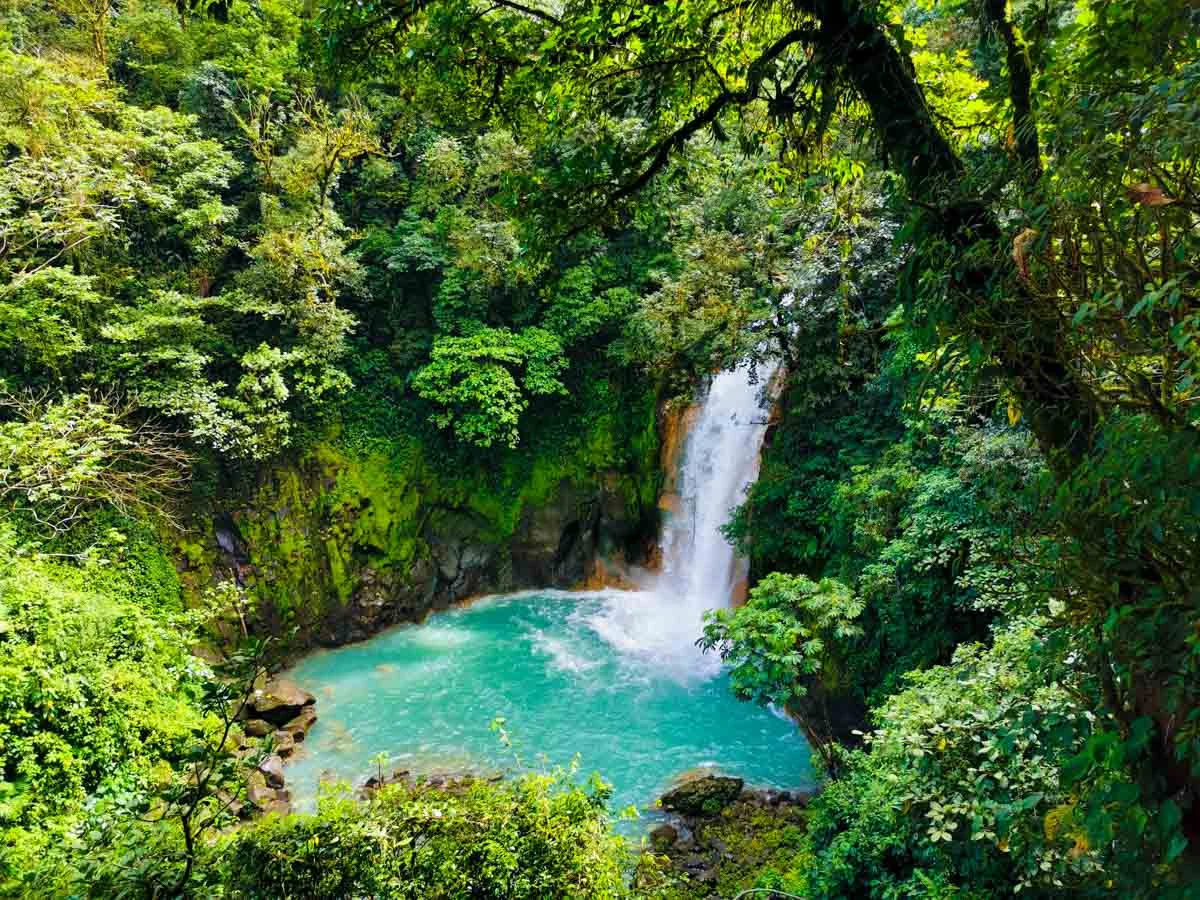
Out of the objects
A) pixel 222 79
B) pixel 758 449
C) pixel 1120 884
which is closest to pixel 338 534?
pixel 758 449

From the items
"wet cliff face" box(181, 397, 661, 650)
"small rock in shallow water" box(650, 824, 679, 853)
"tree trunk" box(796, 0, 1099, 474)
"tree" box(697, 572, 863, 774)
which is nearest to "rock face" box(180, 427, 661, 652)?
"wet cliff face" box(181, 397, 661, 650)

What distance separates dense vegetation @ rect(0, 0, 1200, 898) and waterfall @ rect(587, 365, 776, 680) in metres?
1.00

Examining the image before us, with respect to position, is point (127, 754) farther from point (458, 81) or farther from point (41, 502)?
point (458, 81)

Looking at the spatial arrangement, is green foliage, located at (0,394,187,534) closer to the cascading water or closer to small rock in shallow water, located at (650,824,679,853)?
the cascading water

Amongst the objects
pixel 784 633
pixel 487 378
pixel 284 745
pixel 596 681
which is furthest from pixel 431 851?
pixel 487 378

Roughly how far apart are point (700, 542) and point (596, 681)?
333 cm

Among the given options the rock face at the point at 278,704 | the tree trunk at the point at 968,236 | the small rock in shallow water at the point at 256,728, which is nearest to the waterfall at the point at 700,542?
the rock face at the point at 278,704

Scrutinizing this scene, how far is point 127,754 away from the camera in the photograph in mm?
5652

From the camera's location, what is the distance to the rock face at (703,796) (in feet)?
23.0

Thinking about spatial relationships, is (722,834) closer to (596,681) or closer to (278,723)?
(596,681)

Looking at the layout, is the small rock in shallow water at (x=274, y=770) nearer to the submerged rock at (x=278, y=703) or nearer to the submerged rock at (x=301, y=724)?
the submerged rock at (x=301, y=724)

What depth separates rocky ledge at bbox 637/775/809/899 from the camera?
6000 mm

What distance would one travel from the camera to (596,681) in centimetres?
984

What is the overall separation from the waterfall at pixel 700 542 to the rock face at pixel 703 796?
282cm
